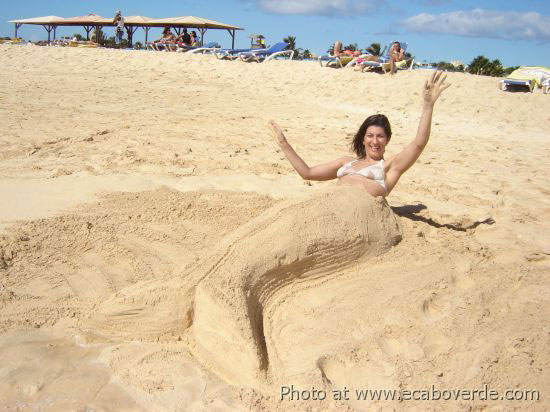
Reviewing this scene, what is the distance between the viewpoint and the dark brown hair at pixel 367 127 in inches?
157

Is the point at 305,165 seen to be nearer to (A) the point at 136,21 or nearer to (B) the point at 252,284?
(B) the point at 252,284

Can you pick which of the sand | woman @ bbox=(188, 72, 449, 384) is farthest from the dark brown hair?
the sand

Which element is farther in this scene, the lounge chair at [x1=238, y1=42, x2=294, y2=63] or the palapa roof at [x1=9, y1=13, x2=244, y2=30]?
the palapa roof at [x1=9, y1=13, x2=244, y2=30]

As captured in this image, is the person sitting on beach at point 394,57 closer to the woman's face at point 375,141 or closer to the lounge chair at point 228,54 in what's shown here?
the lounge chair at point 228,54

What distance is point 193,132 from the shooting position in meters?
7.54

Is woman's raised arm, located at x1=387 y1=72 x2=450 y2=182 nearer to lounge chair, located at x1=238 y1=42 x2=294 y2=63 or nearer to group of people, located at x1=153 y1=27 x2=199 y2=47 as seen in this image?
lounge chair, located at x1=238 y1=42 x2=294 y2=63

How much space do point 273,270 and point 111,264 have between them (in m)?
1.19

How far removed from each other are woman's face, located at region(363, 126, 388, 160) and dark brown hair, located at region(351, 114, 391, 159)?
0.12ft

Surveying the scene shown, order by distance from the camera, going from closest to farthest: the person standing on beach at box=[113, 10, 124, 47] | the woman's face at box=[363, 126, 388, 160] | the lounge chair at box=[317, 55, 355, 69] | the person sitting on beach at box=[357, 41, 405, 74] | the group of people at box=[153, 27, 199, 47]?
1. the woman's face at box=[363, 126, 388, 160]
2. the person sitting on beach at box=[357, 41, 405, 74]
3. the lounge chair at box=[317, 55, 355, 69]
4. the group of people at box=[153, 27, 199, 47]
5. the person standing on beach at box=[113, 10, 124, 47]

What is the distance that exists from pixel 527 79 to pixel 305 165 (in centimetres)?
1227

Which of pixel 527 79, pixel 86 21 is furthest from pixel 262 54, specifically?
pixel 86 21

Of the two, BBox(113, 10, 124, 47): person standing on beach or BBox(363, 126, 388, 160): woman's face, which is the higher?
BBox(113, 10, 124, 47): person standing on beach

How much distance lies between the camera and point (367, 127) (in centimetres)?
403

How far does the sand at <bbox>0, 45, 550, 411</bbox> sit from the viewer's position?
2.43 metres
